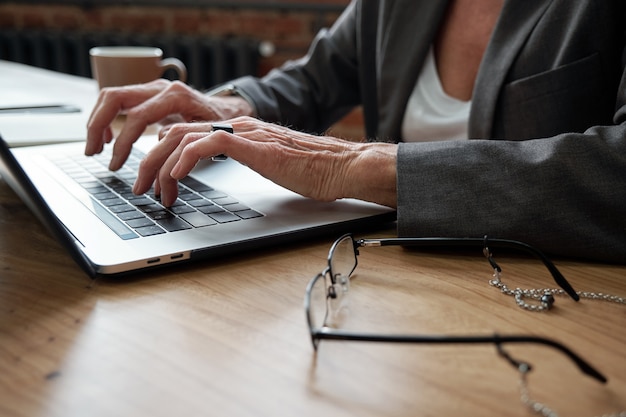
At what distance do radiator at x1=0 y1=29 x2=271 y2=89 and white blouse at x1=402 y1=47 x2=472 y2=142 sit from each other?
5.34 feet

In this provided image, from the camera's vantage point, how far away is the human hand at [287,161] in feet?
2.28

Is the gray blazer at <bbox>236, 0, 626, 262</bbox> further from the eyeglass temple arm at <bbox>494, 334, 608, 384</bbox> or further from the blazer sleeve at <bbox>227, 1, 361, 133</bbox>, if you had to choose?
the eyeglass temple arm at <bbox>494, 334, 608, 384</bbox>

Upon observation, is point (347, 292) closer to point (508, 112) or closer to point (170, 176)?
point (170, 176)

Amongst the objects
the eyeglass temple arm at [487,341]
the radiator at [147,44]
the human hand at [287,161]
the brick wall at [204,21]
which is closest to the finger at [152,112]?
the human hand at [287,161]

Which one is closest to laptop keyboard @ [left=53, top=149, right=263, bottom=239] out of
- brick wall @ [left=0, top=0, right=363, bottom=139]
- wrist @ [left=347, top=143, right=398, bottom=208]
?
wrist @ [left=347, top=143, right=398, bottom=208]

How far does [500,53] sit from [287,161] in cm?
41

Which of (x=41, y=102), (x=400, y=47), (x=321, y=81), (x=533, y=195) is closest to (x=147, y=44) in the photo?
(x=41, y=102)

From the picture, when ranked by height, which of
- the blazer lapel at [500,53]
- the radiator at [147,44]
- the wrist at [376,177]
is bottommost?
the radiator at [147,44]

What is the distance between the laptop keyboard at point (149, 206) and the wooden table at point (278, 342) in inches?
2.4

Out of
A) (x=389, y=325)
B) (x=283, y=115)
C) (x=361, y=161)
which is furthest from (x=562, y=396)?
(x=283, y=115)

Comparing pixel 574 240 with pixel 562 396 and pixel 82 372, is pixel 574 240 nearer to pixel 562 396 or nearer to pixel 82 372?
pixel 562 396

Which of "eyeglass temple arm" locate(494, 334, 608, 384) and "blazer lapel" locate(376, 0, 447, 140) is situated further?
"blazer lapel" locate(376, 0, 447, 140)

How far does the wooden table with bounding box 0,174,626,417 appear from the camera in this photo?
0.41 meters

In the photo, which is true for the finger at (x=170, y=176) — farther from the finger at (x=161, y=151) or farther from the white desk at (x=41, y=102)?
the white desk at (x=41, y=102)
